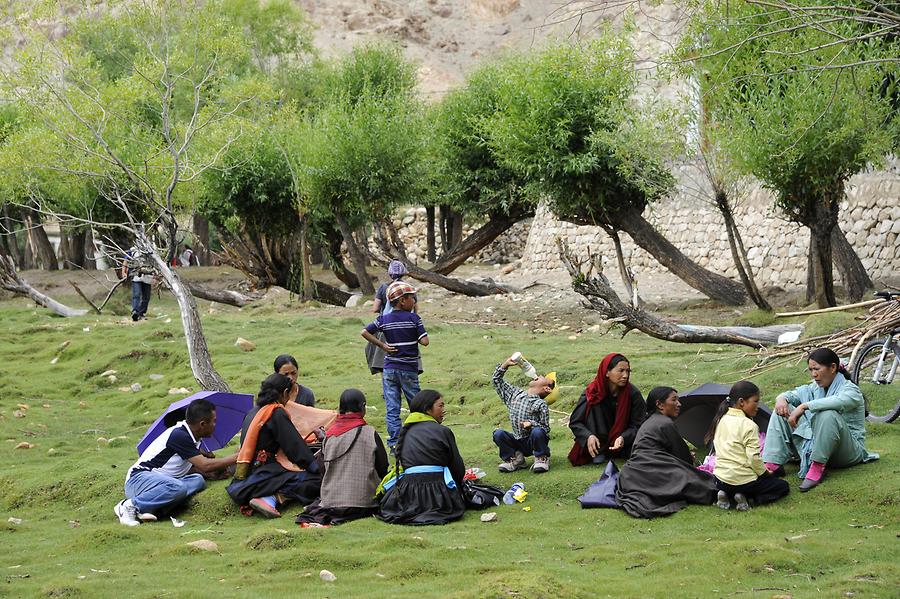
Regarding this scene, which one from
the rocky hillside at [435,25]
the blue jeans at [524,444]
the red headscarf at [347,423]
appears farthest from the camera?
the rocky hillside at [435,25]

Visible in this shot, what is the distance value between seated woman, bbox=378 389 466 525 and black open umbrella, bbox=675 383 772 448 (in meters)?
2.20

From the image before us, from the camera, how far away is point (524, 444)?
867 cm

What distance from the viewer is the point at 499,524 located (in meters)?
7.29

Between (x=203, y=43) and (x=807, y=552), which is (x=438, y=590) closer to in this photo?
(x=807, y=552)

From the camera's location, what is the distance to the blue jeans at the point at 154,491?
7938mm

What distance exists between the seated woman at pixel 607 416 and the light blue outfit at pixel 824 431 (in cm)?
112

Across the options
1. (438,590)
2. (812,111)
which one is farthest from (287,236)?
(438,590)

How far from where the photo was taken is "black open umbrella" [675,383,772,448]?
8.23 metres

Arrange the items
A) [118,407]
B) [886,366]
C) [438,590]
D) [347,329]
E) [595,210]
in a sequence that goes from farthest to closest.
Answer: [595,210]
[347,329]
[118,407]
[886,366]
[438,590]

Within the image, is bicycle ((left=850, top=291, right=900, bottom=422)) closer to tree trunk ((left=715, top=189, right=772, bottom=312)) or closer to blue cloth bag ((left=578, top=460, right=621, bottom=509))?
blue cloth bag ((left=578, top=460, right=621, bottom=509))

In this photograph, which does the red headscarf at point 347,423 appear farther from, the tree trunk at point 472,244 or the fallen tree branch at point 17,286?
the tree trunk at point 472,244

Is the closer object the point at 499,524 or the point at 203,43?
the point at 499,524

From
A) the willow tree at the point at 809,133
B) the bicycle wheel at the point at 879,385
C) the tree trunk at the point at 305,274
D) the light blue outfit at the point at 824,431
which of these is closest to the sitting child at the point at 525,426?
the light blue outfit at the point at 824,431

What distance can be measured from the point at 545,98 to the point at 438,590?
1690 centimetres
